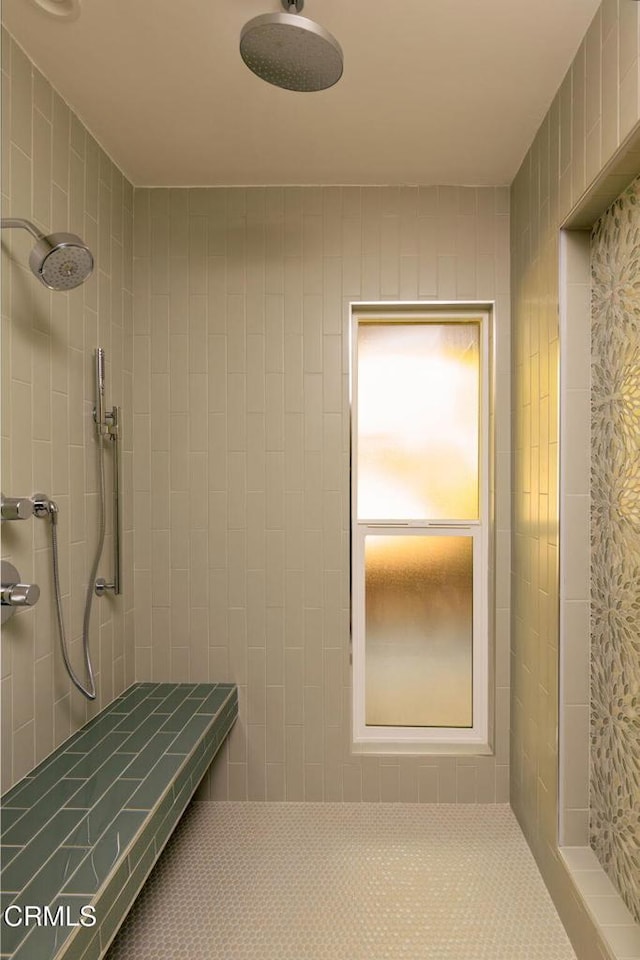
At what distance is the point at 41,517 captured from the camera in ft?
5.86

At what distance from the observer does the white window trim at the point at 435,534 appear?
8.20 feet

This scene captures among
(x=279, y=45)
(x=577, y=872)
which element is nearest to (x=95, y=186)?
(x=279, y=45)

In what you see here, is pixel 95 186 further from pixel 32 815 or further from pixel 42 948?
pixel 42 948

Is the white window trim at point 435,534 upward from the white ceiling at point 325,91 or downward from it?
downward

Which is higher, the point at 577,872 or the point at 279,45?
the point at 279,45

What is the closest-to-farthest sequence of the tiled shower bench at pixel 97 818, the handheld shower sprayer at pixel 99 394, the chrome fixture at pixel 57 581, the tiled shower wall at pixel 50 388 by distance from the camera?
the tiled shower bench at pixel 97 818 < the tiled shower wall at pixel 50 388 < the chrome fixture at pixel 57 581 < the handheld shower sprayer at pixel 99 394

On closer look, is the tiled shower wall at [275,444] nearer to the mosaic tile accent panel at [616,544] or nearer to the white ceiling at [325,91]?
A: the white ceiling at [325,91]

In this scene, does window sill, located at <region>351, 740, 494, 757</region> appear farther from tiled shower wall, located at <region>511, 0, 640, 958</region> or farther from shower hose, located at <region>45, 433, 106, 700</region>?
shower hose, located at <region>45, 433, 106, 700</region>

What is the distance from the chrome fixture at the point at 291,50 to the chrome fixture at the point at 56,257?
0.60 m

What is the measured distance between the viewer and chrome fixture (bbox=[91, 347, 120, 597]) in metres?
2.10

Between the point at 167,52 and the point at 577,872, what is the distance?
8.18 feet

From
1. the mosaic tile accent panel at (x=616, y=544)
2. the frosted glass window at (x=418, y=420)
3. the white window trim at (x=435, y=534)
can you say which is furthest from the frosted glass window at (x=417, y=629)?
the mosaic tile accent panel at (x=616, y=544)

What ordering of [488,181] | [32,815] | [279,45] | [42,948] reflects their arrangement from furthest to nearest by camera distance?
[488,181], [32,815], [279,45], [42,948]

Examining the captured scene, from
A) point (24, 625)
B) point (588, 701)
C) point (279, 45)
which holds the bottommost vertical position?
point (588, 701)
